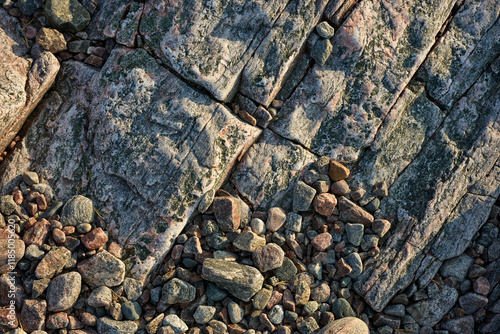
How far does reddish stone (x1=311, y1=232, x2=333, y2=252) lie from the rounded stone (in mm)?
2463

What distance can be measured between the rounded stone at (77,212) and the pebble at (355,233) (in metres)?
2.85

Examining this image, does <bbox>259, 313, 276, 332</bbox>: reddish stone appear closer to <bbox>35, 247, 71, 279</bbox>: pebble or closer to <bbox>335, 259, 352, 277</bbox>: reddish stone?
<bbox>335, 259, 352, 277</bbox>: reddish stone

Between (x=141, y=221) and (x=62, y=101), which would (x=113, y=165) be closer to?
(x=141, y=221)

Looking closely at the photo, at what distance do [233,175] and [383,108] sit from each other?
190 centimetres

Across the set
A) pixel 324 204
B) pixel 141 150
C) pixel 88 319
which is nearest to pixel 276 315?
pixel 324 204

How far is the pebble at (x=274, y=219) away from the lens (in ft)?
14.5

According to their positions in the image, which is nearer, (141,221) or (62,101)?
(141,221)

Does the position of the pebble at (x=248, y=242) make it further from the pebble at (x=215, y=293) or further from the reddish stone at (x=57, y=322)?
the reddish stone at (x=57, y=322)

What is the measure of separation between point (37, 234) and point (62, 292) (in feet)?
2.20

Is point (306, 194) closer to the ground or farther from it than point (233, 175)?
farther from it

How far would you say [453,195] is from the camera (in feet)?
15.1

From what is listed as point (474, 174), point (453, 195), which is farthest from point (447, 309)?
point (474, 174)

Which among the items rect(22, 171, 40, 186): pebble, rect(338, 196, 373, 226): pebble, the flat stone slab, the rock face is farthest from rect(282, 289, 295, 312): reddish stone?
the rock face

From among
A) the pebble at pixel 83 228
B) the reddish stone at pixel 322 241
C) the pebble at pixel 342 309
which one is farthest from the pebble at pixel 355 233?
the pebble at pixel 83 228
